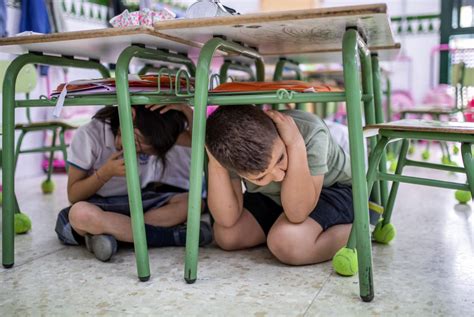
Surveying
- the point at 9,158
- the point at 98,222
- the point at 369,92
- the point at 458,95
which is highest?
the point at 369,92

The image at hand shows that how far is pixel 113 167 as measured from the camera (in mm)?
1555

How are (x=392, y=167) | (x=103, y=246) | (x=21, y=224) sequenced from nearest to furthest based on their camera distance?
(x=103, y=246)
(x=21, y=224)
(x=392, y=167)

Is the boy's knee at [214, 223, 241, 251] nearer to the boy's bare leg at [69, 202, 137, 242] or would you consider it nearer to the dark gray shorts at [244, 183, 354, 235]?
the dark gray shorts at [244, 183, 354, 235]

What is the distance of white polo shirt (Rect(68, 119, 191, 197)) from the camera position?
5.46 feet

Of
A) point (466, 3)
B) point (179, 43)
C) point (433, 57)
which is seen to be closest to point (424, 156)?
point (466, 3)

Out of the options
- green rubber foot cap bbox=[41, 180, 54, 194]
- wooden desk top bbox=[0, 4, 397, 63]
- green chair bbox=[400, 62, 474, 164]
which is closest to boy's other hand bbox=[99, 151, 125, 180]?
wooden desk top bbox=[0, 4, 397, 63]

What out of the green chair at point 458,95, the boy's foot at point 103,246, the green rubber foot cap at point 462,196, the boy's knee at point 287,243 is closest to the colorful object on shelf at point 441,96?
the green chair at point 458,95

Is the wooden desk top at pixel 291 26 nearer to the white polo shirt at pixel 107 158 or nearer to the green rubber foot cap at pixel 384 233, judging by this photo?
the white polo shirt at pixel 107 158

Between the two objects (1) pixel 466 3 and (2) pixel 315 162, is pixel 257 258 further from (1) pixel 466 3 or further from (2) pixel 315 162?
(1) pixel 466 3

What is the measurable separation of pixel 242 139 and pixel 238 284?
1.22ft

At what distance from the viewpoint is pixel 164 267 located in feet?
4.70

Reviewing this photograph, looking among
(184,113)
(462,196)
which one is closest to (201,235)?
(184,113)

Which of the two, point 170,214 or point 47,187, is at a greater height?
point 170,214

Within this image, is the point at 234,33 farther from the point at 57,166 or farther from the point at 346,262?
the point at 57,166
